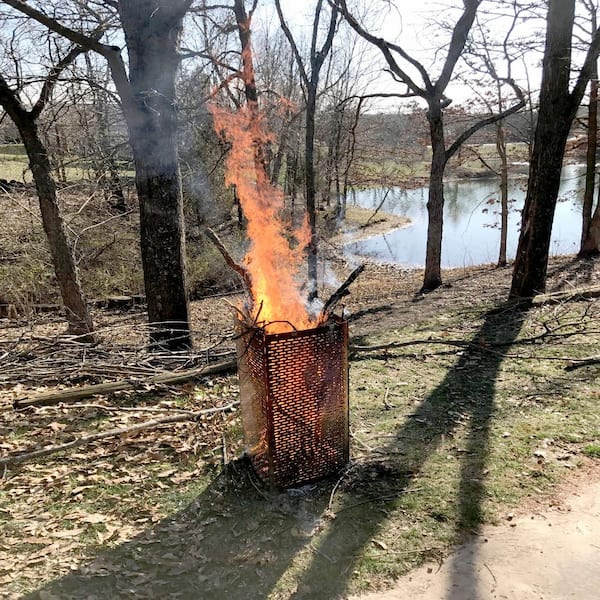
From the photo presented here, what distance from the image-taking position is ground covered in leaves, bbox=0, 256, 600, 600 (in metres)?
2.88

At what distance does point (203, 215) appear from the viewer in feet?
57.1

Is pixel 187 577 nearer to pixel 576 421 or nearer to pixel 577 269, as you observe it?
pixel 576 421

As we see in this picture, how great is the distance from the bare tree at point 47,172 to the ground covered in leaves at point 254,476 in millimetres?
3612

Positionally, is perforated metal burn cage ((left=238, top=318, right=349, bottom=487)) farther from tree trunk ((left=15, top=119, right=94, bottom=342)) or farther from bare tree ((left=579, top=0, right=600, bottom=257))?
bare tree ((left=579, top=0, right=600, bottom=257))

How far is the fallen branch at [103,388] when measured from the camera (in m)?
4.47

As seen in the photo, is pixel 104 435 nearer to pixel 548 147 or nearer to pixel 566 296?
pixel 566 296

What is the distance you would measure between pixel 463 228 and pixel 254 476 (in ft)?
82.5

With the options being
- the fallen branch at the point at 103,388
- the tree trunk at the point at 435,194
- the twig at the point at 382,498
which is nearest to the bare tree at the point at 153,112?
the fallen branch at the point at 103,388

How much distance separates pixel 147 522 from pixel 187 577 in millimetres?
575

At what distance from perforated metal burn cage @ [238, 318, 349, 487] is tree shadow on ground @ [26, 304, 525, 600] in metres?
0.21

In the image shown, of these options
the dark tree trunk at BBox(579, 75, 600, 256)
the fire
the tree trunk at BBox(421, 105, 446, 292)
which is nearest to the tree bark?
the dark tree trunk at BBox(579, 75, 600, 256)

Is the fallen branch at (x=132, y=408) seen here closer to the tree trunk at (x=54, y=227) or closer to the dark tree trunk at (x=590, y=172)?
the tree trunk at (x=54, y=227)

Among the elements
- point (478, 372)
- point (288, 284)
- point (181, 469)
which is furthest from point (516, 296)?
point (181, 469)

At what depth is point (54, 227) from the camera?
805 cm
